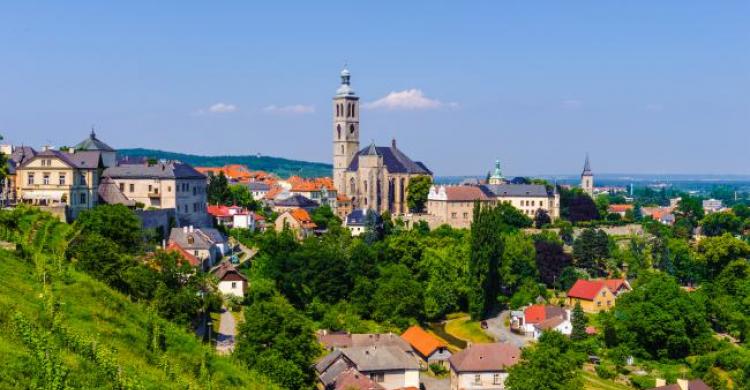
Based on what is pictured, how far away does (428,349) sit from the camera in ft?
158

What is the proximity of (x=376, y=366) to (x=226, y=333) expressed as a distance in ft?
27.0

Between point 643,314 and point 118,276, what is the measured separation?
33029 millimetres

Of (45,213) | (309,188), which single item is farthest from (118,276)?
(309,188)

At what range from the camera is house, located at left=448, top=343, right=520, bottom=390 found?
143 feet

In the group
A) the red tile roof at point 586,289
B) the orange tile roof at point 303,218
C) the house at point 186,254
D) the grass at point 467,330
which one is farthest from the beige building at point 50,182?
the red tile roof at point 586,289

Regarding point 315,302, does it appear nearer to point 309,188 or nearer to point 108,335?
point 108,335

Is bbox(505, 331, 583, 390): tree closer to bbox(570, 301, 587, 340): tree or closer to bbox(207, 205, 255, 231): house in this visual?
bbox(570, 301, 587, 340): tree

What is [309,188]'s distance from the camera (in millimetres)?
106062

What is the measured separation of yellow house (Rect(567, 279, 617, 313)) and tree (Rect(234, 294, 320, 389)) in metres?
34.0

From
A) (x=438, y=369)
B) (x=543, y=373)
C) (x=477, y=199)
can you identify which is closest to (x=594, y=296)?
(x=438, y=369)

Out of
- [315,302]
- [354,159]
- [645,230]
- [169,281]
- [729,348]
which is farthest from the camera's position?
[354,159]

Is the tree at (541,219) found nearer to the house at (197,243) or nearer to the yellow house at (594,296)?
the yellow house at (594,296)

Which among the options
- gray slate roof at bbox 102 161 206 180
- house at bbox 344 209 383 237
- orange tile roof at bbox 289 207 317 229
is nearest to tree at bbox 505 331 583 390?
gray slate roof at bbox 102 161 206 180

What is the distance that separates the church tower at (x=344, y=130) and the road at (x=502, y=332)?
45.9m
